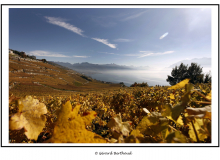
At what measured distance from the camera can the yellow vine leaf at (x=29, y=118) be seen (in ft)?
1.64

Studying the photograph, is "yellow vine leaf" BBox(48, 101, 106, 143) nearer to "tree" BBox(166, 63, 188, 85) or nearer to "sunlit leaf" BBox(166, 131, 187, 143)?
"sunlit leaf" BBox(166, 131, 187, 143)

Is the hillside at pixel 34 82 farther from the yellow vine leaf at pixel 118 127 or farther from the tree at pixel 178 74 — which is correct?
the yellow vine leaf at pixel 118 127

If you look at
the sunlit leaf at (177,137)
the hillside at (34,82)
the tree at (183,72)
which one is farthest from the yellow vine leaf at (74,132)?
the tree at (183,72)

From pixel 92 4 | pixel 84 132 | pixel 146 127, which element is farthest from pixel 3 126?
pixel 92 4

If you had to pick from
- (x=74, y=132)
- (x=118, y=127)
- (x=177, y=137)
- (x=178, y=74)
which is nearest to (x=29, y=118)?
(x=74, y=132)

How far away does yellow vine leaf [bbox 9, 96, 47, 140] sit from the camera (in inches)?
19.7

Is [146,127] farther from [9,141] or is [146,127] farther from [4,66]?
[4,66]

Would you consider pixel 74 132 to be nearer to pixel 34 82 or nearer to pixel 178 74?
pixel 178 74

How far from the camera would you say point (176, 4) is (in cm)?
102

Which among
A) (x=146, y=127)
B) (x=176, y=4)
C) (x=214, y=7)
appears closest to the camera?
(x=146, y=127)

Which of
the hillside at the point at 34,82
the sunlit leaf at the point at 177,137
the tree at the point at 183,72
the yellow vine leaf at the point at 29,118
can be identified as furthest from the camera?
the hillside at the point at 34,82

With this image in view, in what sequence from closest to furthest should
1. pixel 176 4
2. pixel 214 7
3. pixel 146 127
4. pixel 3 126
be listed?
pixel 146 127, pixel 3 126, pixel 214 7, pixel 176 4

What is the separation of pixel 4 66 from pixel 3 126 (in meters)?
0.54

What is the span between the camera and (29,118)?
54 cm
